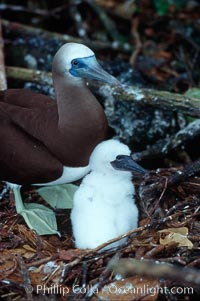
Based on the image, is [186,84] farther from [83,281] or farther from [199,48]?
[83,281]

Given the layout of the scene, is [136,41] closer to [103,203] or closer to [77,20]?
[77,20]

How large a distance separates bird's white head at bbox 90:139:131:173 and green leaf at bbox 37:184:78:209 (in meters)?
0.62

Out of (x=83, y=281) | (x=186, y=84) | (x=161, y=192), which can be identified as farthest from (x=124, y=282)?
(x=186, y=84)

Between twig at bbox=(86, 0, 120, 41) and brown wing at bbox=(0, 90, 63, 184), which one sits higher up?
twig at bbox=(86, 0, 120, 41)

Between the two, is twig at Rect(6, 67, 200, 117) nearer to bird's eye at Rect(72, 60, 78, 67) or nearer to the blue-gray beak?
the blue-gray beak

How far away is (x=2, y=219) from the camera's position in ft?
17.0

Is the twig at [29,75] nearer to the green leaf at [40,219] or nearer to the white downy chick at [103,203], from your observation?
the green leaf at [40,219]

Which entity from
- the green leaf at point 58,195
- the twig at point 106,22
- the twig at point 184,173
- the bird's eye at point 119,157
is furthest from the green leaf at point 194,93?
the twig at point 106,22

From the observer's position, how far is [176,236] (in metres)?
4.62

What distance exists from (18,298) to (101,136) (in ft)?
5.02

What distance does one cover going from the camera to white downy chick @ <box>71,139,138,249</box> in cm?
461

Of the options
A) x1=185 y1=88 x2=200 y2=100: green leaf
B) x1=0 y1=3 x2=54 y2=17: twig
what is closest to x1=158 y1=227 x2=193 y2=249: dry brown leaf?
x1=185 y1=88 x2=200 y2=100: green leaf

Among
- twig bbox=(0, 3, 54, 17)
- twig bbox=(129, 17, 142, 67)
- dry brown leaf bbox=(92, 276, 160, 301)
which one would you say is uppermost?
twig bbox=(0, 3, 54, 17)

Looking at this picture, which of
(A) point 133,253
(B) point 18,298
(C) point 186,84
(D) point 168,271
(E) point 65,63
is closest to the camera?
(D) point 168,271
